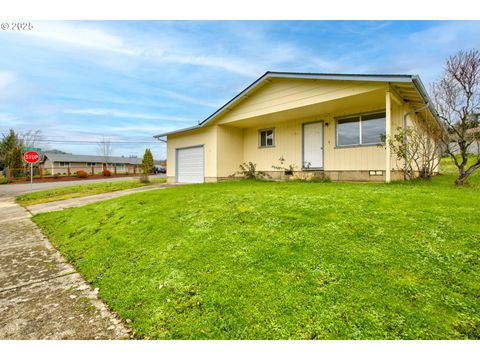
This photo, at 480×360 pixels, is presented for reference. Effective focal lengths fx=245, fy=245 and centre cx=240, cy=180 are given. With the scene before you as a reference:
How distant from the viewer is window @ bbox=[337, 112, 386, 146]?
8.92 metres

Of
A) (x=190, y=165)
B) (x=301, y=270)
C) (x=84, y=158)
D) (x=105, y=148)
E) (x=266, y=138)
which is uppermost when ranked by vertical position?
(x=105, y=148)

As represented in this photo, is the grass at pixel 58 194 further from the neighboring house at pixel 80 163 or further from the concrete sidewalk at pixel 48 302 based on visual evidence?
the neighboring house at pixel 80 163

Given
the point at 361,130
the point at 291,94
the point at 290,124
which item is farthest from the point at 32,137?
the point at 361,130

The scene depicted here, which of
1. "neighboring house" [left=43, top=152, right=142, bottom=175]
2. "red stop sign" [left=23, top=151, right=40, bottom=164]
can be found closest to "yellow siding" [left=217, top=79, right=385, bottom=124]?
"red stop sign" [left=23, top=151, right=40, bottom=164]

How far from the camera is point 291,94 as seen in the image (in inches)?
384

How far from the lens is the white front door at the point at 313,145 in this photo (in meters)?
10.4

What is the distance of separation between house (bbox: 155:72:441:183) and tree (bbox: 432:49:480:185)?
2.12 feet

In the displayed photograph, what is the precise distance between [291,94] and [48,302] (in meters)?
9.47

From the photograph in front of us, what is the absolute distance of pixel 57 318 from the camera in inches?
92.1

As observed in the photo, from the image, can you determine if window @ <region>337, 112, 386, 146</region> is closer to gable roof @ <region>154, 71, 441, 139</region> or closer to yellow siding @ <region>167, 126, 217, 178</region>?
gable roof @ <region>154, 71, 441, 139</region>

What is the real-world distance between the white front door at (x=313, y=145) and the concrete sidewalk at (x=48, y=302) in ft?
30.0

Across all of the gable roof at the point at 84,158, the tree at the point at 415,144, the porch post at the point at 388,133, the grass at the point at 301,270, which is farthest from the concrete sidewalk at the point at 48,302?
the gable roof at the point at 84,158

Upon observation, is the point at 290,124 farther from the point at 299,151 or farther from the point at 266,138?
the point at 266,138
